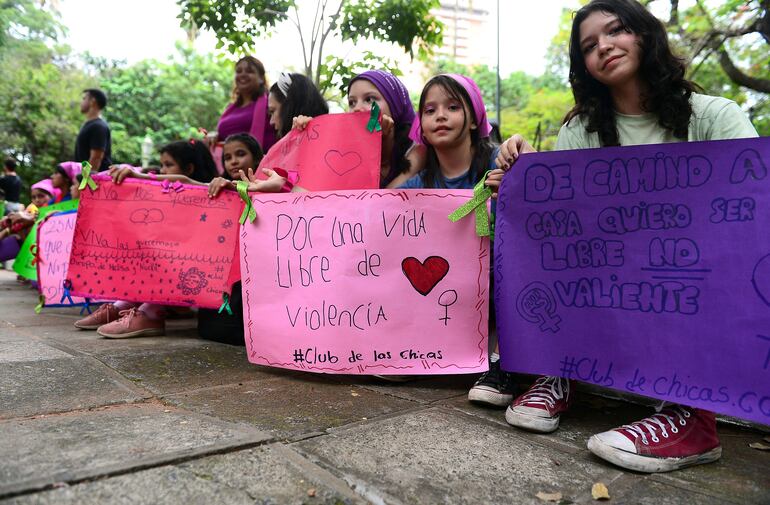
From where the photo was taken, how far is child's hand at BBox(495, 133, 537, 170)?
1.86m

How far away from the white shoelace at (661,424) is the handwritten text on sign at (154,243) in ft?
6.25

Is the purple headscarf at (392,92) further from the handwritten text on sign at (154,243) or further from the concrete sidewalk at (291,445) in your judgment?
the concrete sidewalk at (291,445)

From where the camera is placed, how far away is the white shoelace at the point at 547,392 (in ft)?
5.50

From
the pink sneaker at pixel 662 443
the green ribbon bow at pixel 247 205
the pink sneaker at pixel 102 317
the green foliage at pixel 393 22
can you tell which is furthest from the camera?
the green foliage at pixel 393 22

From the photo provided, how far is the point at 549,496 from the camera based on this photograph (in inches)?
47.1

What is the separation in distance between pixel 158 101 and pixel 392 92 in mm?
19252

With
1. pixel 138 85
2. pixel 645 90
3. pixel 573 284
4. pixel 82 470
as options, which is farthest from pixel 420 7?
pixel 138 85

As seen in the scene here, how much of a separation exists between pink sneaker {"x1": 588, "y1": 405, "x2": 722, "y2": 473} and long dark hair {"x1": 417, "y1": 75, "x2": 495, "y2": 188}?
3.93 feet

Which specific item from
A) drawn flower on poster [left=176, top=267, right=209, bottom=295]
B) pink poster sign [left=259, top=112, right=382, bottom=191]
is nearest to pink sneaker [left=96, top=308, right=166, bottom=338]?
drawn flower on poster [left=176, top=267, right=209, bottom=295]

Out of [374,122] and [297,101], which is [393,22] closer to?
[297,101]

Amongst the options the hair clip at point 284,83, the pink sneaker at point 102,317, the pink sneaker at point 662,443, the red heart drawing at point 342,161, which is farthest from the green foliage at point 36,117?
the pink sneaker at point 662,443

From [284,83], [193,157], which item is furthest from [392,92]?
[193,157]

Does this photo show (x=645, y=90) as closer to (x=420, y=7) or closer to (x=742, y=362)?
(x=742, y=362)

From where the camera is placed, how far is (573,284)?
1.72 metres
